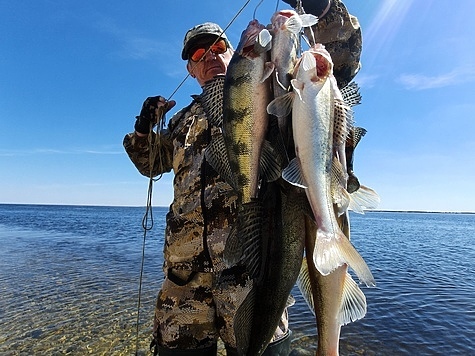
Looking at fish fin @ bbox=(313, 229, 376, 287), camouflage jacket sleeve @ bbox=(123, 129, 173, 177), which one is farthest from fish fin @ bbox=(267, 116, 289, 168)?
camouflage jacket sleeve @ bbox=(123, 129, 173, 177)

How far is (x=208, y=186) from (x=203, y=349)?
1527mm

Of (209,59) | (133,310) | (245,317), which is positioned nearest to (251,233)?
(245,317)

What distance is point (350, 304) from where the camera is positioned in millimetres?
2451

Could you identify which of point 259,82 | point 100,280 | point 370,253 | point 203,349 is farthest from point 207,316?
point 370,253

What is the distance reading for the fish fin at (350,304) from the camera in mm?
2438

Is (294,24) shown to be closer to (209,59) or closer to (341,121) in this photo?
(341,121)

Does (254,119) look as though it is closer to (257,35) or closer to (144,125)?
(257,35)

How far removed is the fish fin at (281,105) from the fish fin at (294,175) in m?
0.31

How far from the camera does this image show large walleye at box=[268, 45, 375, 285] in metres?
2.22

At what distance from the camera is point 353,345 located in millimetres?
8445

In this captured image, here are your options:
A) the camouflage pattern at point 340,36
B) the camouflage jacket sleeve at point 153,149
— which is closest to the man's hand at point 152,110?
the camouflage jacket sleeve at point 153,149

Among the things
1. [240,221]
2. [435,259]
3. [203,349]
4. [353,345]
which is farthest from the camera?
[435,259]

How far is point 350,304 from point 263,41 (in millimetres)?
1745

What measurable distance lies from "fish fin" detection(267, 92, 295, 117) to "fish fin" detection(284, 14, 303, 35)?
426 millimetres
